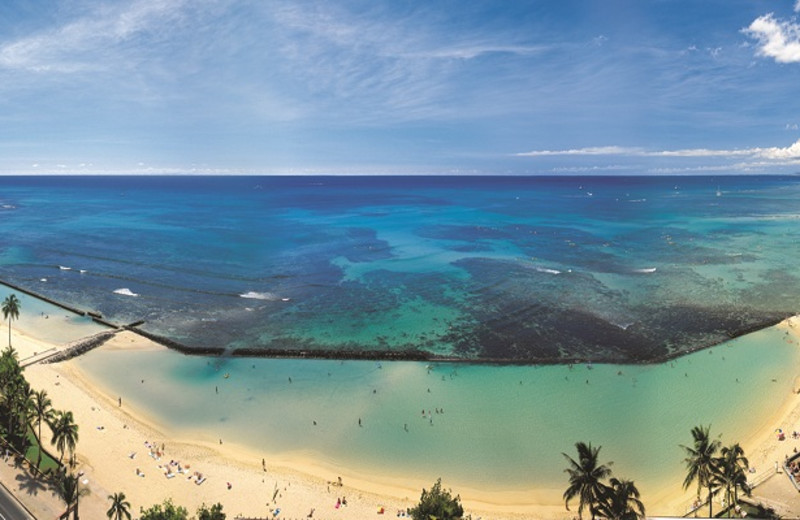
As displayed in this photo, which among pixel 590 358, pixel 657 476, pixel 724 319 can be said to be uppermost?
pixel 724 319

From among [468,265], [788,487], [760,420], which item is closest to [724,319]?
[760,420]

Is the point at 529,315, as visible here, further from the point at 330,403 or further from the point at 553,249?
the point at 553,249

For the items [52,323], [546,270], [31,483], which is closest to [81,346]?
[52,323]

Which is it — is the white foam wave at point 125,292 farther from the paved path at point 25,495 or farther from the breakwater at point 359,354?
the paved path at point 25,495

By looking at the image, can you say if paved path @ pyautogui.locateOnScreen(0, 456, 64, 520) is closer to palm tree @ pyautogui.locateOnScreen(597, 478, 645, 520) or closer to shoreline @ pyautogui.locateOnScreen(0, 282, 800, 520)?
shoreline @ pyautogui.locateOnScreen(0, 282, 800, 520)

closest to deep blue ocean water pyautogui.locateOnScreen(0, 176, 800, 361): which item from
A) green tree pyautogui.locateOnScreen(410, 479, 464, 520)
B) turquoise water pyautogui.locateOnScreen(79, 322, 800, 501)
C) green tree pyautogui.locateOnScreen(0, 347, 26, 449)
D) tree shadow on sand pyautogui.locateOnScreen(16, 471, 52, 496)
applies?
turquoise water pyautogui.locateOnScreen(79, 322, 800, 501)

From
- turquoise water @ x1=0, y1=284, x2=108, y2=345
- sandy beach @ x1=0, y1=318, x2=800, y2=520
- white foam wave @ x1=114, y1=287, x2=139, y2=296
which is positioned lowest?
sandy beach @ x1=0, y1=318, x2=800, y2=520
